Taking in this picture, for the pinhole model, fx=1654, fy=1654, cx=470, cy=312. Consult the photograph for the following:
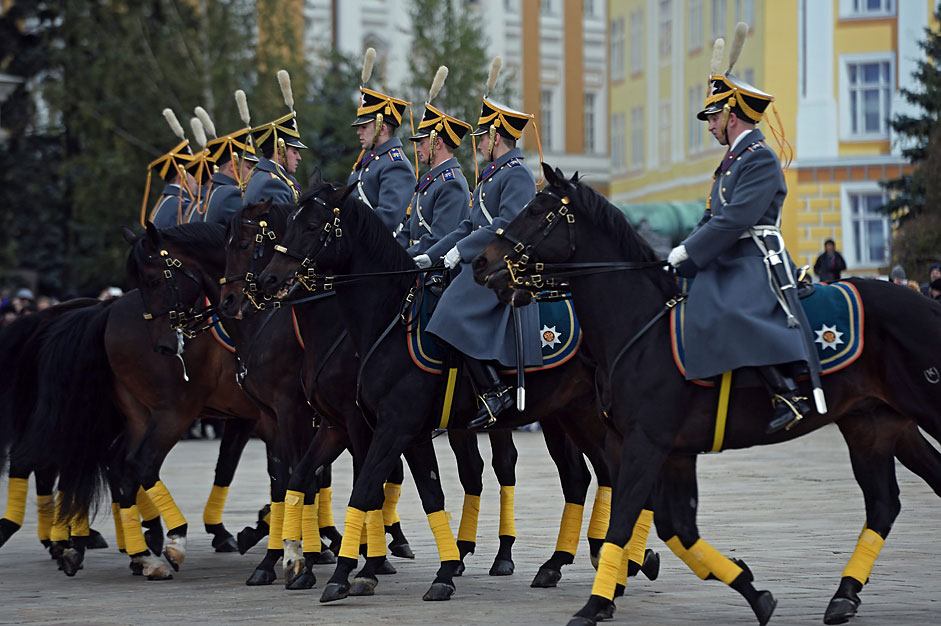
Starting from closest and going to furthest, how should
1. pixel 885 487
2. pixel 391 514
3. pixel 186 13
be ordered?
1. pixel 885 487
2. pixel 391 514
3. pixel 186 13

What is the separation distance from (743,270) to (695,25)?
1681 inches

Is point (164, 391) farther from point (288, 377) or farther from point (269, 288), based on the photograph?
point (269, 288)

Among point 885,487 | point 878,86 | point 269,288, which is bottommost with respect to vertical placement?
point 885,487

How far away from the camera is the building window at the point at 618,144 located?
5819cm

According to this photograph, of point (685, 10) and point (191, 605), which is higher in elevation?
point (685, 10)

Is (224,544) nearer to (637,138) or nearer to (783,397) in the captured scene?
(783,397)

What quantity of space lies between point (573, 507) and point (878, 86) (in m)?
33.2

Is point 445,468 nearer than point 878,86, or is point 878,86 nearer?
point 445,468

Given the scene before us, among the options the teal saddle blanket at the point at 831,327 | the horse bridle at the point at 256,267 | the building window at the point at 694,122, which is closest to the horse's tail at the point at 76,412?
the horse bridle at the point at 256,267

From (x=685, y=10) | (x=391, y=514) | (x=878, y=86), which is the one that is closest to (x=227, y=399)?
(x=391, y=514)

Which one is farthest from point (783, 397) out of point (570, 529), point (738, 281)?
point (570, 529)

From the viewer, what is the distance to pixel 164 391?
11.9 metres

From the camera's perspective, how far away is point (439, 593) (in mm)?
9688

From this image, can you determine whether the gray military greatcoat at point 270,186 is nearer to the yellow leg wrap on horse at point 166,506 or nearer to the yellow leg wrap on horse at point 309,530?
the yellow leg wrap on horse at point 166,506
